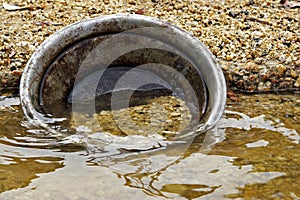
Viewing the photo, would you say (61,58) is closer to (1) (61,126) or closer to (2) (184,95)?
(1) (61,126)

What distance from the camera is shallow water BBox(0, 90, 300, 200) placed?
2.80m

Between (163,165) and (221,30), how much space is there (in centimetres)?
242

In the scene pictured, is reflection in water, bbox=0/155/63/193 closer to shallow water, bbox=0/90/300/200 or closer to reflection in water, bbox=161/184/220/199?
shallow water, bbox=0/90/300/200

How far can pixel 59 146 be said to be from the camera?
343 centimetres

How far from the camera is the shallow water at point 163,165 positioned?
280 cm

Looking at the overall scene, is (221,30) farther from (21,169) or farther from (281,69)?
(21,169)

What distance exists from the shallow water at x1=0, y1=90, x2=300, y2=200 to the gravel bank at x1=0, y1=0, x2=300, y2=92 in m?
0.76

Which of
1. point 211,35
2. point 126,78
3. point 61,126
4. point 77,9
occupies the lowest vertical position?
point 61,126

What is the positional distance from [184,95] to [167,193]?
1801 millimetres

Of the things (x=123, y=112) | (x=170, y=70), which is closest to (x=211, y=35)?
(x=170, y=70)

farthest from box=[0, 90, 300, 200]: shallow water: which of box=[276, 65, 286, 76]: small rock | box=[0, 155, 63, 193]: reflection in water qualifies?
box=[276, 65, 286, 76]: small rock

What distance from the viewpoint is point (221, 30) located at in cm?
507

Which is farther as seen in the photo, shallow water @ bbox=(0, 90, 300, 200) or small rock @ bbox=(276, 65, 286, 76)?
small rock @ bbox=(276, 65, 286, 76)

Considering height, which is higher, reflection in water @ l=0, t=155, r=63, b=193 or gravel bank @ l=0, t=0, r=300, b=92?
gravel bank @ l=0, t=0, r=300, b=92
